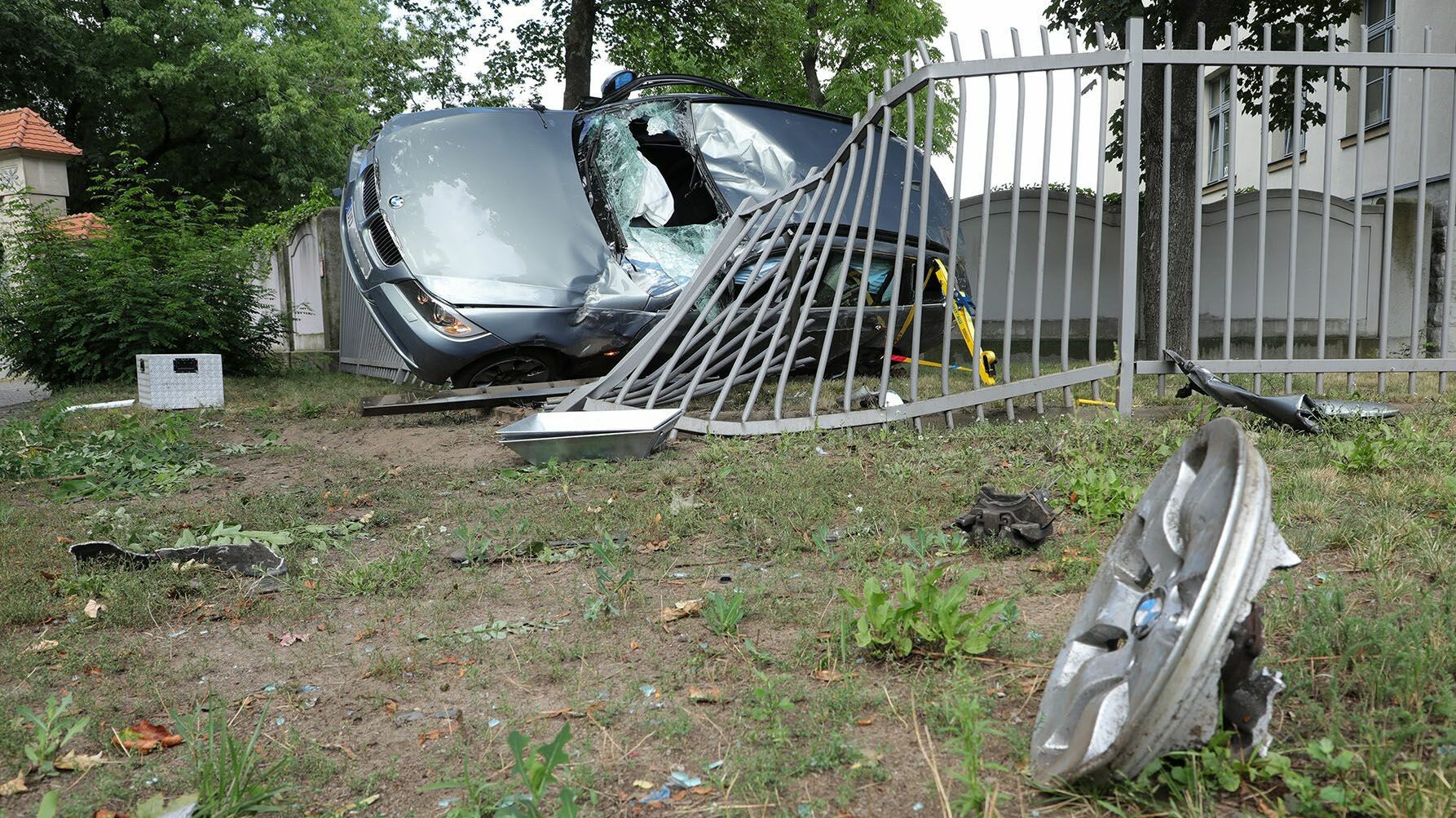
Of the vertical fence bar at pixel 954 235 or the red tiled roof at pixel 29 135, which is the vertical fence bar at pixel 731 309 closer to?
the vertical fence bar at pixel 954 235

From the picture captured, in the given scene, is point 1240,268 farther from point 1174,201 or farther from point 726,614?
point 726,614

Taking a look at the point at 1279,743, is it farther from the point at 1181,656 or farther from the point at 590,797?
the point at 590,797

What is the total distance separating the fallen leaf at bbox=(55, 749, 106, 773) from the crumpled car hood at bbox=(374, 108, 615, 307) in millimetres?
4636

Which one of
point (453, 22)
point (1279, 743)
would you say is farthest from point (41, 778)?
point (453, 22)

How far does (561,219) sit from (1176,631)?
5832 millimetres

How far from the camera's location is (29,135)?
21.3 meters

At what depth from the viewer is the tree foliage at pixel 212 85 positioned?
85.4 feet

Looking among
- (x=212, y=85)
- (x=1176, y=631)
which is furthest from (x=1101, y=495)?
(x=212, y=85)

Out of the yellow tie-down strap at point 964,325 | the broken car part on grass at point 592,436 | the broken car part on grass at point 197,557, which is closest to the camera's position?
the broken car part on grass at point 197,557

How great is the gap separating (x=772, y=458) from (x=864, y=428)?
82 cm

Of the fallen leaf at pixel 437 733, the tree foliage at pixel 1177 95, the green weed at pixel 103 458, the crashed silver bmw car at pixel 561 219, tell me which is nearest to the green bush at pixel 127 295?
the crashed silver bmw car at pixel 561 219

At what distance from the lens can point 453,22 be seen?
2138 cm

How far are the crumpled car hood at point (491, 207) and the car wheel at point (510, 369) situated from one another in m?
0.40

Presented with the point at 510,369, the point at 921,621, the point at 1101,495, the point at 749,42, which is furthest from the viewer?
the point at 749,42
